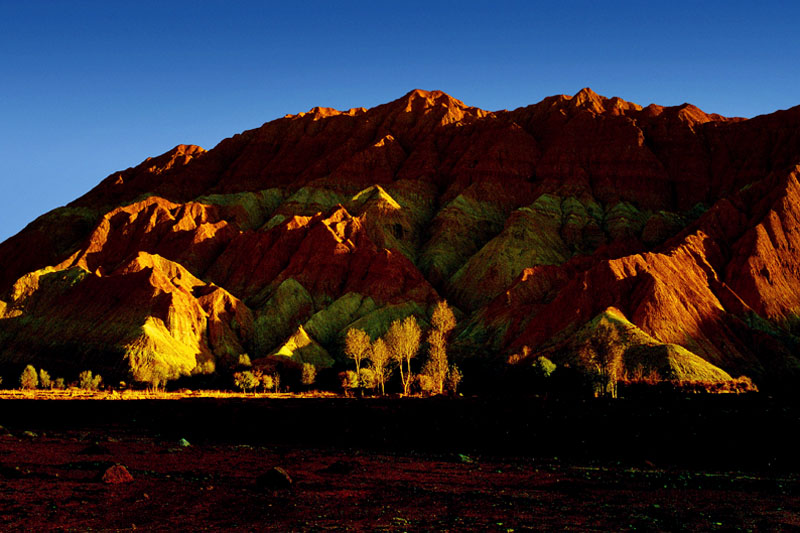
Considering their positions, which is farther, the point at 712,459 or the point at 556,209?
the point at 556,209

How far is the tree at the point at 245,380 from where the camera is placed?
116m

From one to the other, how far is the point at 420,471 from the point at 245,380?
90267 mm

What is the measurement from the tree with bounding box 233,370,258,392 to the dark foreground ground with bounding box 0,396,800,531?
5935 cm

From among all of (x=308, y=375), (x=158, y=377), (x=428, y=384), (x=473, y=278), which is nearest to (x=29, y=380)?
(x=158, y=377)

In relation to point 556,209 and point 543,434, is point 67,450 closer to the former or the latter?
point 543,434

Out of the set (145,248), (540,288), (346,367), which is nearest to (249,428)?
(346,367)

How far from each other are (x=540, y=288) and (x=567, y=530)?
12339 cm

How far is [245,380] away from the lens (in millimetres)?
116438

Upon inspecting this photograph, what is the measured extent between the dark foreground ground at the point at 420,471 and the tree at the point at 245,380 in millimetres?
59353

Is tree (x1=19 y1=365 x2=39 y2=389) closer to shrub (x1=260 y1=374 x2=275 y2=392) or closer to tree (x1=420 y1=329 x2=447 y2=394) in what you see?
shrub (x1=260 y1=374 x2=275 y2=392)

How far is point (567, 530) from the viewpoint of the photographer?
762 inches

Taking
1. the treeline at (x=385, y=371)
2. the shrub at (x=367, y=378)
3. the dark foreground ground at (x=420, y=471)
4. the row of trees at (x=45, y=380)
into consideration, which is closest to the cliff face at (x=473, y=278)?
the row of trees at (x=45, y=380)

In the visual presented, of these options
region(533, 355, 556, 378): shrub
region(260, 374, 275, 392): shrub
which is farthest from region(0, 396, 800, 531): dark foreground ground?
region(260, 374, 275, 392): shrub

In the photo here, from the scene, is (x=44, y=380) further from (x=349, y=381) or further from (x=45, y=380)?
(x=349, y=381)
